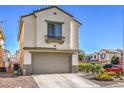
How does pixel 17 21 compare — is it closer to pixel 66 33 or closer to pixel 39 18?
pixel 39 18

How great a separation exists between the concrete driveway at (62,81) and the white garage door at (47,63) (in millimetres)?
873

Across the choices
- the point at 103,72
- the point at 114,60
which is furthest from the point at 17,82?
the point at 114,60

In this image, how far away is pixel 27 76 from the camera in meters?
18.3

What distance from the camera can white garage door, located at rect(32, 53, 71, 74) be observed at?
64.3 ft

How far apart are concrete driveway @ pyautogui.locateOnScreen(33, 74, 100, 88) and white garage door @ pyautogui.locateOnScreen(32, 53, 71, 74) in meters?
0.87

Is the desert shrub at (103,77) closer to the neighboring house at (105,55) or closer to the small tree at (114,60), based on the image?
the neighboring house at (105,55)

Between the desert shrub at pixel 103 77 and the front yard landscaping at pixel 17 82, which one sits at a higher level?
the desert shrub at pixel 103 77

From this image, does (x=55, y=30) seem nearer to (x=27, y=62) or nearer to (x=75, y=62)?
(x=75, y=62)

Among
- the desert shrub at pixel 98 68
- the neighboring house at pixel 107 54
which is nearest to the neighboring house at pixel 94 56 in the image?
the neighboring house at pixel 107 54

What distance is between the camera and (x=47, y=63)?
777 inches

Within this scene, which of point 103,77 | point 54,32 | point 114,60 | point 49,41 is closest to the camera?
point 103,77

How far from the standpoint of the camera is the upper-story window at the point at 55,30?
1994cm

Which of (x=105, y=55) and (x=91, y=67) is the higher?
(x=105, y=55)

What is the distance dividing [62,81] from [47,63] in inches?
124
